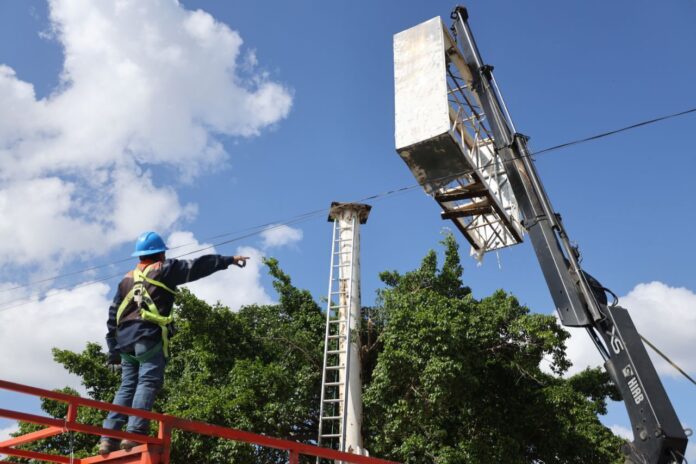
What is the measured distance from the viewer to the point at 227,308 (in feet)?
53.1

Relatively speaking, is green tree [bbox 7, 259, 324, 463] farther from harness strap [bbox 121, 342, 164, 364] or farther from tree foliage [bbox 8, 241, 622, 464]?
harness strap [bbox 121, 342, 164, 364]

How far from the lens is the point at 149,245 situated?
5398 mm

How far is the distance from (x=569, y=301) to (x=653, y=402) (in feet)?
4.78

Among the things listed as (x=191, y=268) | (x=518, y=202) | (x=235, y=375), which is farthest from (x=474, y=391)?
(x=191, y=268)

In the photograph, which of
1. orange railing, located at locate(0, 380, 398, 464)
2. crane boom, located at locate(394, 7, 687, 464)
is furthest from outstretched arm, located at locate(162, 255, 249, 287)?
crane boom, located at locate(394, 7, 687, 464)

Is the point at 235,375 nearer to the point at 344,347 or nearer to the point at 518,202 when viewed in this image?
the point at 344,347

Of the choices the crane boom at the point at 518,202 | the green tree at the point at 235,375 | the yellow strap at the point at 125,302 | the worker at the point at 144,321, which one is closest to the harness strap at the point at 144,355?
the worker at the point at 144,321

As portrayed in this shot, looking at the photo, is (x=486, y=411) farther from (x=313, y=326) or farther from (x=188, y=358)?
(x=188, y=358)

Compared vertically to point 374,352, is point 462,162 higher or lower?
lower

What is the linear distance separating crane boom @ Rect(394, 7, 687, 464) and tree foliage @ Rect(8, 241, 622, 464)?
329 cm

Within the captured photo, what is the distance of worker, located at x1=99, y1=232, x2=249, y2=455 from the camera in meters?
4.91

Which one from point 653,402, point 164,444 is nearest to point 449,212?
point 653,402

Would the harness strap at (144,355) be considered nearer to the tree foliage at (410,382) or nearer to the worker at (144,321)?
the worker at (144,321)

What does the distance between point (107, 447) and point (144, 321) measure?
96 centimetres
